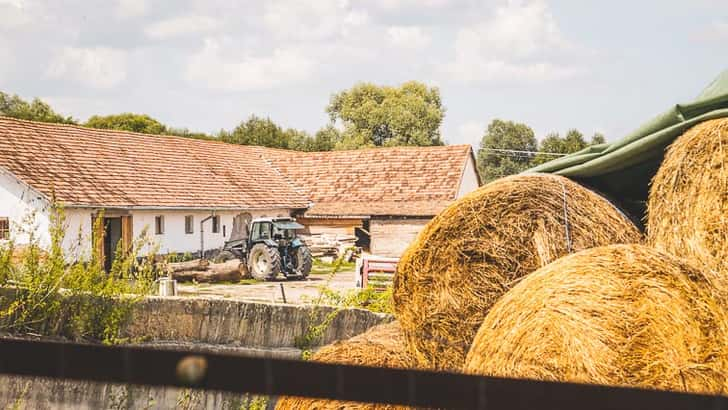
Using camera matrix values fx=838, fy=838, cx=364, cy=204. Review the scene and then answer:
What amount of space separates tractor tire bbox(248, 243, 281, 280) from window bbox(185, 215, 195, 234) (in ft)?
17.7

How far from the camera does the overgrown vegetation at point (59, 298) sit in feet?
22.2

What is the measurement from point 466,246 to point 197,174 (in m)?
27.9

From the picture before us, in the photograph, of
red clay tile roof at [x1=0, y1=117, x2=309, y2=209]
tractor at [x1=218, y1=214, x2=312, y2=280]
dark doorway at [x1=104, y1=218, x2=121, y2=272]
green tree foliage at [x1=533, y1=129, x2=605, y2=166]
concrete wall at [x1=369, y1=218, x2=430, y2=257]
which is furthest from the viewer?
green tree foliage at [x1=533, y1=129, x2=605, y2=166]

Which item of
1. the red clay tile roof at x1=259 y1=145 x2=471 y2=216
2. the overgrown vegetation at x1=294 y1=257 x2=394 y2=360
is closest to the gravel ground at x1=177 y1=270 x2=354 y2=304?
the red clay tile roof at x1=259 y1=145 x2=471 y2=216

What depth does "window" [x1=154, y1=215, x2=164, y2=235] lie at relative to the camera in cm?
2746

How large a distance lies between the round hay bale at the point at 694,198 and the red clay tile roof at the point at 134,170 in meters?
21.6

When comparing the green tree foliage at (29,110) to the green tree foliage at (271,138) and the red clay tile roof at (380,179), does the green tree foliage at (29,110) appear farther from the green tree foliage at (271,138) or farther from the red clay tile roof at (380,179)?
the red clay tile roof at (380,179)

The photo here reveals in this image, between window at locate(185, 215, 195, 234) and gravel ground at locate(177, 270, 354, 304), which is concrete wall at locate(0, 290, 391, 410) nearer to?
gravel ground at locate(177, 270, 354, 304)

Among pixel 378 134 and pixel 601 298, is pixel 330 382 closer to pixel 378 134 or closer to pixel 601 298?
pixel 601 298

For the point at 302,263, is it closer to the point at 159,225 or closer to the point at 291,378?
the point at 159,225

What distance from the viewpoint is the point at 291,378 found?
0.99 meters

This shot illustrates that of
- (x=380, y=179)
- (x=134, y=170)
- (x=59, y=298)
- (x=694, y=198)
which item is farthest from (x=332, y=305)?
(x=380, y=179)

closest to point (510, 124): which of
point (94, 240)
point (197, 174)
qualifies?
point (197, 174)

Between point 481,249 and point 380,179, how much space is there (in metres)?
29.3
